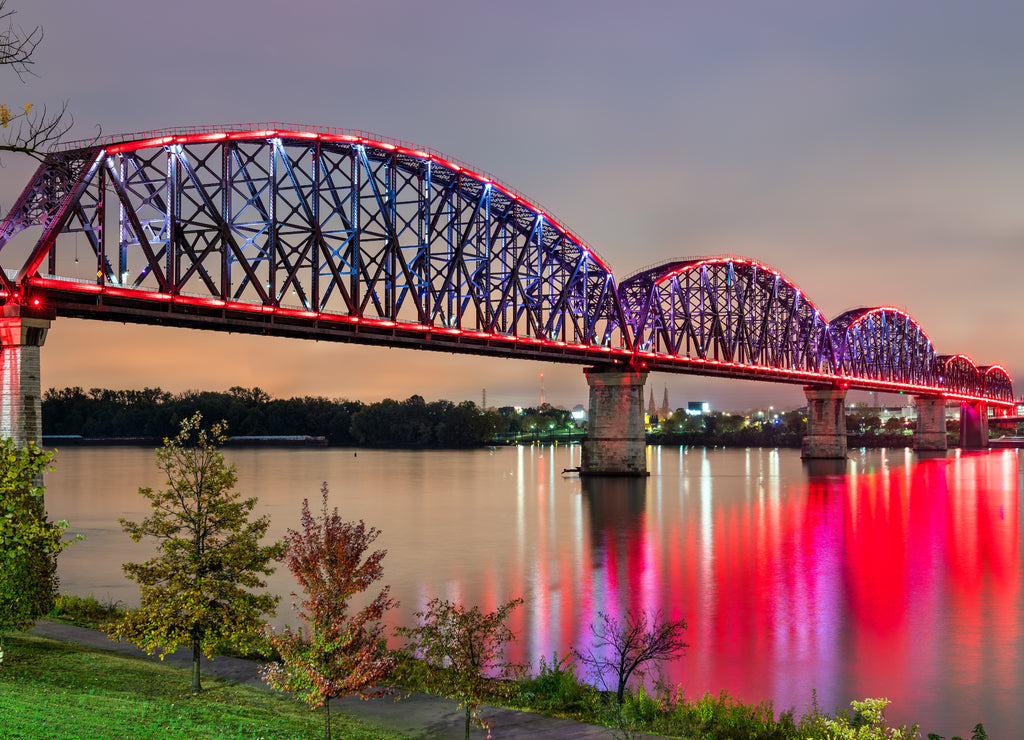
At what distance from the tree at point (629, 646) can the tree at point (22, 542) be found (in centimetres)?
1109

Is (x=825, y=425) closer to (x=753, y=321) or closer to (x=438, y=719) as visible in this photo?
(x=753, y=321)

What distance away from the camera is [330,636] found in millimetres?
14539

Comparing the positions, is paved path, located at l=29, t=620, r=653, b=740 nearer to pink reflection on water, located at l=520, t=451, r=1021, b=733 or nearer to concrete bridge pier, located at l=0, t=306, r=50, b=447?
pink reflection on water, located at l=520, t=451, r=1021, b=733

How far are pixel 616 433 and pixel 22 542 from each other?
3346 inches

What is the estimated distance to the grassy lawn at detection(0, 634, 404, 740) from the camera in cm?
1327

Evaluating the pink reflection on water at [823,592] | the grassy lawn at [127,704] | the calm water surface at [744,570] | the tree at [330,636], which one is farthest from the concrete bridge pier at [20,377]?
the tree at [330,636]

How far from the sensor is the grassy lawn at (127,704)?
13.3 m

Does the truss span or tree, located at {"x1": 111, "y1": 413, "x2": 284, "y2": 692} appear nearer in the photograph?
tree, located at {"x1": 111, "y1": 413, "x2": 284, "y2": 692}

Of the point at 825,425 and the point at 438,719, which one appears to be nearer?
the point at 438,719

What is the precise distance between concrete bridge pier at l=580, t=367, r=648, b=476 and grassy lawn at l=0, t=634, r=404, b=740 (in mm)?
80787

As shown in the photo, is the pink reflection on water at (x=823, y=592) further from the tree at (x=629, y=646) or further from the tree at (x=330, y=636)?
the tree at (x=330, y=636)

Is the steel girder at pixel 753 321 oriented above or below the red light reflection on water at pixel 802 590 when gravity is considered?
above

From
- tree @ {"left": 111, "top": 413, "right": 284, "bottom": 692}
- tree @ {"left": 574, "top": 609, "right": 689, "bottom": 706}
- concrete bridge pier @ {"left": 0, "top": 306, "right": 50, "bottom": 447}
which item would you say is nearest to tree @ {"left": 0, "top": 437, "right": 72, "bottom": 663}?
tree @ {"left": 111, "top": 413, "right": 284, "bottom": 692}

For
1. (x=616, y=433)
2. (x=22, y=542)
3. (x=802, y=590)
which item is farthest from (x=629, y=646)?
(x=616, y=433)
